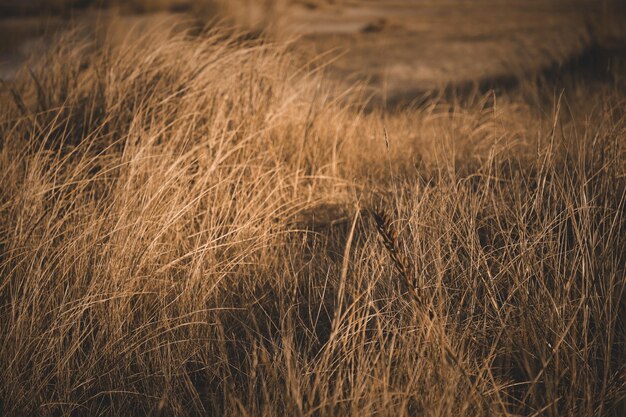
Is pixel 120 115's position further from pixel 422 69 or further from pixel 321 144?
pixel 422 69

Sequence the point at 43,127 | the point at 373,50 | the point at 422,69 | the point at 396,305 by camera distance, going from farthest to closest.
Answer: the point at 373,50
the point at 422,69
the point at 43,127
the point at 396,305

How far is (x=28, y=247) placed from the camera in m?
1.26

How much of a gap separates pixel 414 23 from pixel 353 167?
6.17 metres

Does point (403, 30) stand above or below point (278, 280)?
above

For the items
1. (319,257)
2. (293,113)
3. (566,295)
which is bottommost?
(319,257)

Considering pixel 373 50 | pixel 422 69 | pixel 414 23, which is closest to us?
pixel 422 69

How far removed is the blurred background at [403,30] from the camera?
3227mm

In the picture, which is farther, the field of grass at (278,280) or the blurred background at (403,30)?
the blurred background at (403,30)

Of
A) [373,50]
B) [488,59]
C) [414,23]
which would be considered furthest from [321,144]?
[414,23]

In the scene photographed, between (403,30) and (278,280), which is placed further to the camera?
(403,30)

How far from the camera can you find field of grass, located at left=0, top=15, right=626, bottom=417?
0.92 m

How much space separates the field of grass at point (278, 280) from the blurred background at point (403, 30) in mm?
710

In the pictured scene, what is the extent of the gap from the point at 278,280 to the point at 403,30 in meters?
7.02

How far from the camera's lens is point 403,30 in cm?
755
